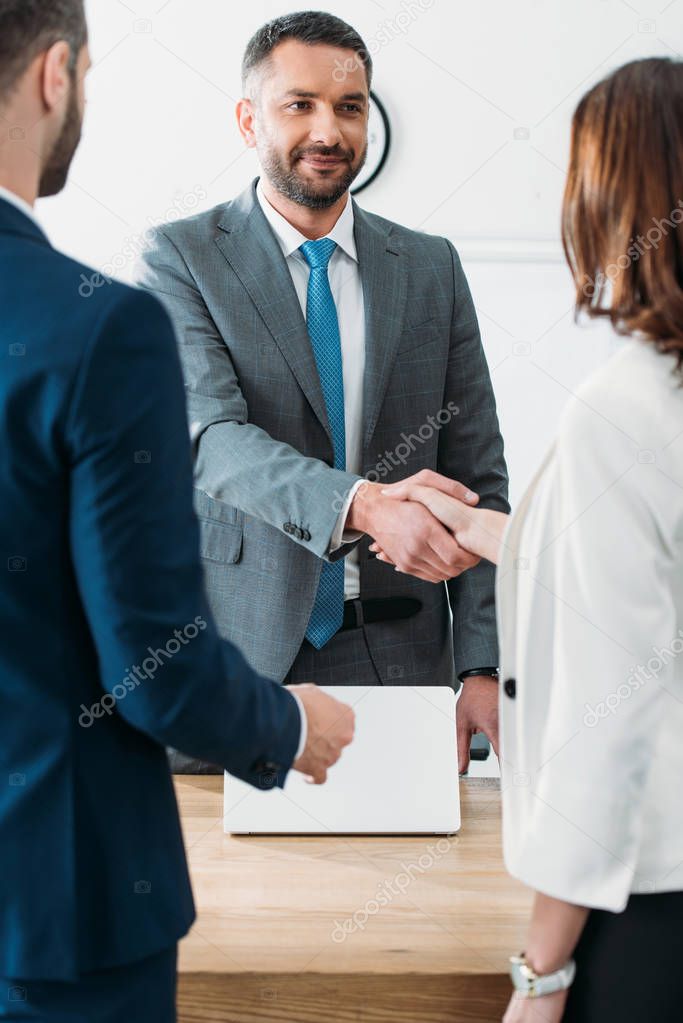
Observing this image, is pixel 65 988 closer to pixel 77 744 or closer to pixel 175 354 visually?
pixel 77 744

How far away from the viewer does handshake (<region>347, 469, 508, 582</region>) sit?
5.39 feet

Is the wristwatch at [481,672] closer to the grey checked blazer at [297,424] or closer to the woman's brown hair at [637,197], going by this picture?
the grey checked blazer at [297,424]

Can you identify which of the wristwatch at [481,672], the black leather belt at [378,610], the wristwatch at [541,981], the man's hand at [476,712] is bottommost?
the man's hand at [476,712]

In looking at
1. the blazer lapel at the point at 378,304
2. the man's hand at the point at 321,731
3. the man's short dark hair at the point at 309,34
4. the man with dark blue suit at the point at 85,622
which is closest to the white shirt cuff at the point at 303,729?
the man's hand at the point at 321,731

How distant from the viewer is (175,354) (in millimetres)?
875

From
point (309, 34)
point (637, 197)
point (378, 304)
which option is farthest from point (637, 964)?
point (309, 34)

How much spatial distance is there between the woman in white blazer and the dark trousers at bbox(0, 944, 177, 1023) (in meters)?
0.31

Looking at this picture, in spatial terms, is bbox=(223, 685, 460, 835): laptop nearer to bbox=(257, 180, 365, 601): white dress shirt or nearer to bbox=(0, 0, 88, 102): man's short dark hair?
bbox=(257, 180, 365, 601): white dress shirt

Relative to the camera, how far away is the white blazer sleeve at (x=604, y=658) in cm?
89

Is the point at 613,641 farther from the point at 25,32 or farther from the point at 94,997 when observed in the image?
the point at 25,32

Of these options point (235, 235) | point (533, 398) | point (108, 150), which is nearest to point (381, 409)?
point (235, 235)

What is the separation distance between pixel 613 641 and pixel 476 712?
85cm

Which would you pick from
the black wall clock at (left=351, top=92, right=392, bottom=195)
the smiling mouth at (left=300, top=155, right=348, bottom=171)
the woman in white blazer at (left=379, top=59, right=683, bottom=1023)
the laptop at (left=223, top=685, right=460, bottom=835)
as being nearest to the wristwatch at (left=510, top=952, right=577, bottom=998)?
the woman in white blazer at (left=379, top=59, right=683, bottom=1023)

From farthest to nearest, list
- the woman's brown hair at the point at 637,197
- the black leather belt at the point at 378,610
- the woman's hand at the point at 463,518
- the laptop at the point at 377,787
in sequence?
the black leather belt at the point at 378,610, the woman's hand at the point at 463,518, the laptop at the point at 377,787, the woman's brown hair at the point at 637,197
